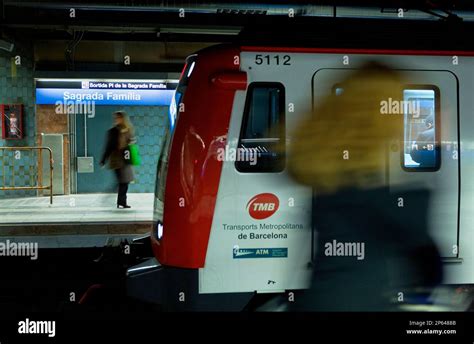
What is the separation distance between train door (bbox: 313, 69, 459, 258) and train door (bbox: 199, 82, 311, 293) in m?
0.58

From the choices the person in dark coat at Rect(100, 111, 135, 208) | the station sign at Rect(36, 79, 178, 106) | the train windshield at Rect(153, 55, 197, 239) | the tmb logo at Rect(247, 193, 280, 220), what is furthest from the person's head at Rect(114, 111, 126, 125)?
the tmb logo at Rect(247, 193, 280, 220)

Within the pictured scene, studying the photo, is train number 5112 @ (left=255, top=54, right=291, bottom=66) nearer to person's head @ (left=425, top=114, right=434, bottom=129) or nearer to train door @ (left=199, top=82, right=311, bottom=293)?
train door @ (left=199, top=82, right=311, bottom=293)

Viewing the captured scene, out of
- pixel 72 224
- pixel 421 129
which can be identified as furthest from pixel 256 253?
pixel 72 224

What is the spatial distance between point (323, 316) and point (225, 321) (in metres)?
0.81

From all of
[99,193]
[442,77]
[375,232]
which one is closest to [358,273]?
[375,232]

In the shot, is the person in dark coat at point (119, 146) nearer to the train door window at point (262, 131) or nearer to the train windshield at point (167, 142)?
the train windshield at point (167, 142)

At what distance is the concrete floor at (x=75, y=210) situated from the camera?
878 cm

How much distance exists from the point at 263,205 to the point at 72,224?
5153 millimetres

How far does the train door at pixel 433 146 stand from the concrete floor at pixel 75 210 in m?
5.40

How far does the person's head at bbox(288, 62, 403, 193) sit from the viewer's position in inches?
163

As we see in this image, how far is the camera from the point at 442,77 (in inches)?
168

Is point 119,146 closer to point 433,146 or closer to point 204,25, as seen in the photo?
point 204,25

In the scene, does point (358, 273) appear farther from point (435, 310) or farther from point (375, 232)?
point (435, 310)

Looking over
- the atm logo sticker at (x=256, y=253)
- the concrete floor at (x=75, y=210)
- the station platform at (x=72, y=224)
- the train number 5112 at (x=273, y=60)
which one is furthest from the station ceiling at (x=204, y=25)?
the station platform at (x=72, y=224)
